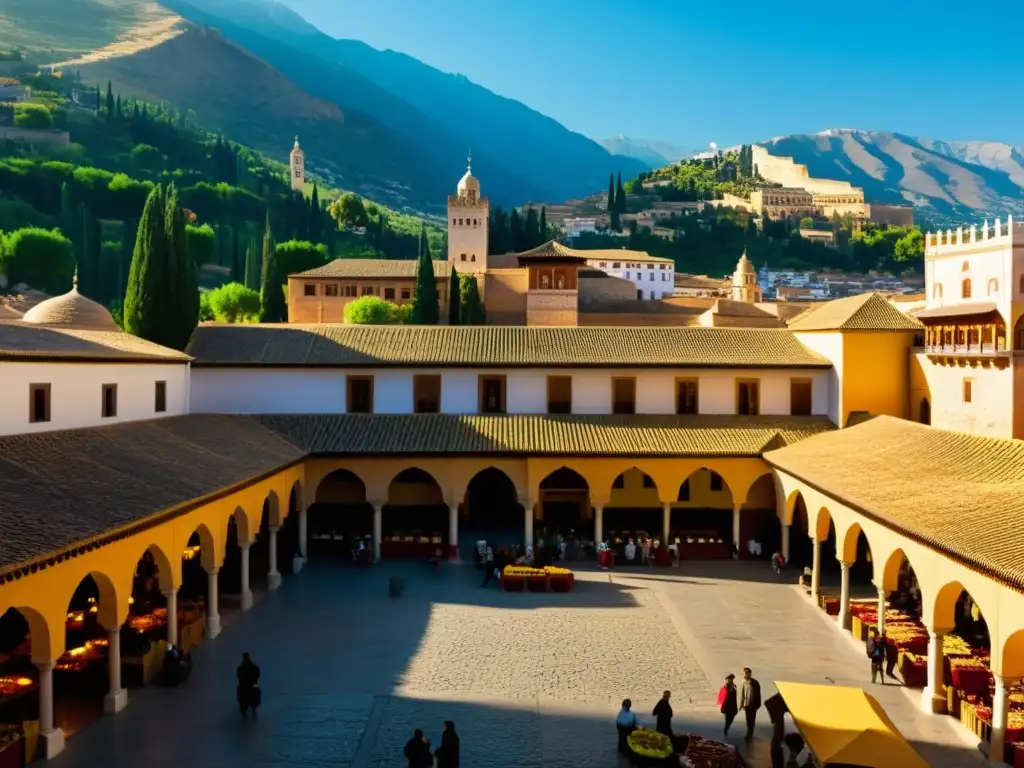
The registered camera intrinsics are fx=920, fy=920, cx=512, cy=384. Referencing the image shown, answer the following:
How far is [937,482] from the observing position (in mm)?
18250

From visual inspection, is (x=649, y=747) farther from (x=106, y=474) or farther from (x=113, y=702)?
(x=106, y=474)

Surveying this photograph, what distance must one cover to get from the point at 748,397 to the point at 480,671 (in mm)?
15549

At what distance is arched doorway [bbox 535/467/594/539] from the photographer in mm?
30203

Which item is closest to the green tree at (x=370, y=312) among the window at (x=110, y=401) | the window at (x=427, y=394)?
the window at (x=427, y=394)


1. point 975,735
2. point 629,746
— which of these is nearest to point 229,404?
point 629,746

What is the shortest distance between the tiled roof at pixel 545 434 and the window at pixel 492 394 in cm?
67

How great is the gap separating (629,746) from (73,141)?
399 feet

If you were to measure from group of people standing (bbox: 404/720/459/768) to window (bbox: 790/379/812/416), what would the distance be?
1983 cm

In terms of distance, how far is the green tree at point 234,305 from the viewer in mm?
63188

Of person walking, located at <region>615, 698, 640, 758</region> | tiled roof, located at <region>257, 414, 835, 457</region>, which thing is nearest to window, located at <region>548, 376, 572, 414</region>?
tiled roof, located at <region>257, 414, 835, 457</region>

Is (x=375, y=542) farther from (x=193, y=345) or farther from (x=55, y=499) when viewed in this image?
(x=55, y=499)

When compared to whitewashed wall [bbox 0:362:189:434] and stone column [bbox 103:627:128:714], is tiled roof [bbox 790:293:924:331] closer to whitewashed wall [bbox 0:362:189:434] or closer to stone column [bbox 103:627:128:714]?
whitewashed wall [bbox 0:362:189:434]

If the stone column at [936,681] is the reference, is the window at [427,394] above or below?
above

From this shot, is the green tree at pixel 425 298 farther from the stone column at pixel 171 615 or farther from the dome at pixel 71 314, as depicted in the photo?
the stone column at pixel 171 615
